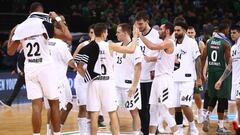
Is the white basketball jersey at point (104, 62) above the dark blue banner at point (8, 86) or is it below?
above

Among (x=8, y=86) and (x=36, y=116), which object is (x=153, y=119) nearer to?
(x=36, y=116)

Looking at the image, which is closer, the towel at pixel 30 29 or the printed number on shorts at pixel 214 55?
the towel at pixel 30 29

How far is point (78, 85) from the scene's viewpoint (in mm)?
A: 9906

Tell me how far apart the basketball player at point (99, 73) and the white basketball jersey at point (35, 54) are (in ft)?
1.88

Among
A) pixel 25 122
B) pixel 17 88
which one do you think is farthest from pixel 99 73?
pixel 17 88

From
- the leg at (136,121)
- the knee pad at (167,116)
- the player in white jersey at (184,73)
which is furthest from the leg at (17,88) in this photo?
the knee pad at (167,116)

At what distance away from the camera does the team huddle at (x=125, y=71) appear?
8.38 metres

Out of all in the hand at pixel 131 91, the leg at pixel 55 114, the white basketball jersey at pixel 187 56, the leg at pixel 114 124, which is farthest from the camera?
the white basketball jersey at pixel 187 56

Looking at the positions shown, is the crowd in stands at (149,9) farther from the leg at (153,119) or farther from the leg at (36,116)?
the leg at (36,116)

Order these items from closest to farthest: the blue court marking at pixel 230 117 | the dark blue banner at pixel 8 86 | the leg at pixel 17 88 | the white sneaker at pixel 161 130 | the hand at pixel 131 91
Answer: the hand at pixel 131 91 < the white sneaker at pixel 161 130 < the blue court marking at pixel 230 117 < the leg at pixel 17 88 < the dark blue banner at pixel 8 86

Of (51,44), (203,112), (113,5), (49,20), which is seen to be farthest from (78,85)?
(113,5)

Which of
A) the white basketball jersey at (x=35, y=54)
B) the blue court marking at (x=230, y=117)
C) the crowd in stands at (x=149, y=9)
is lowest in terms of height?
the blue court marking at (x=230, y=117)

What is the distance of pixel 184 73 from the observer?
10.1 meters

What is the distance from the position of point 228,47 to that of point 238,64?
697 mm
